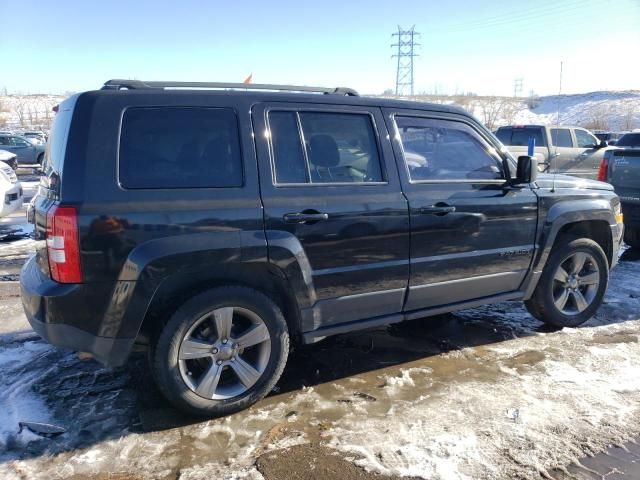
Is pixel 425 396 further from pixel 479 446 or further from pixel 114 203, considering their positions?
pixel 114 203

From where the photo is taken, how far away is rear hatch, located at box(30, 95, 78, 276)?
9.42 feet

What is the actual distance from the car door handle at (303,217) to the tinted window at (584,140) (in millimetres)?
12729

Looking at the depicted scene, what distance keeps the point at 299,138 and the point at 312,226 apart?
0.60 m

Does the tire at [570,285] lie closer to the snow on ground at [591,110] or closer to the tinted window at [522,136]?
the tinted window at [522,136]

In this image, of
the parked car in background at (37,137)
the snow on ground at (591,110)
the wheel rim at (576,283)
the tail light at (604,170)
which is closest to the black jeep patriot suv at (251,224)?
the wheel rim at (576,283)

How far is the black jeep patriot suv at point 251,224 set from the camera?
284 centimetres

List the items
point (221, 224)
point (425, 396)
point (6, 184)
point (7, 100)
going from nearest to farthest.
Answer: point (221, 224) < point (425, 396) < point (6, 184) < point (7, 100)

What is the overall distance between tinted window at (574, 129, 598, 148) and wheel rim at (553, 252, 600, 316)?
10308 millimetres

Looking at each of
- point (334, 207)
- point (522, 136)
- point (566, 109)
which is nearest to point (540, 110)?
point (566, 109)

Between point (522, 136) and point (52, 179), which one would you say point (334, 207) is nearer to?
point (52, 179)

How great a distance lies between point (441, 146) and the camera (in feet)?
13.1

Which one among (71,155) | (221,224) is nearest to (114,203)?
(71,155)

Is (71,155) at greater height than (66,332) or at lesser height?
greater

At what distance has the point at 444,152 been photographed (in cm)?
400
